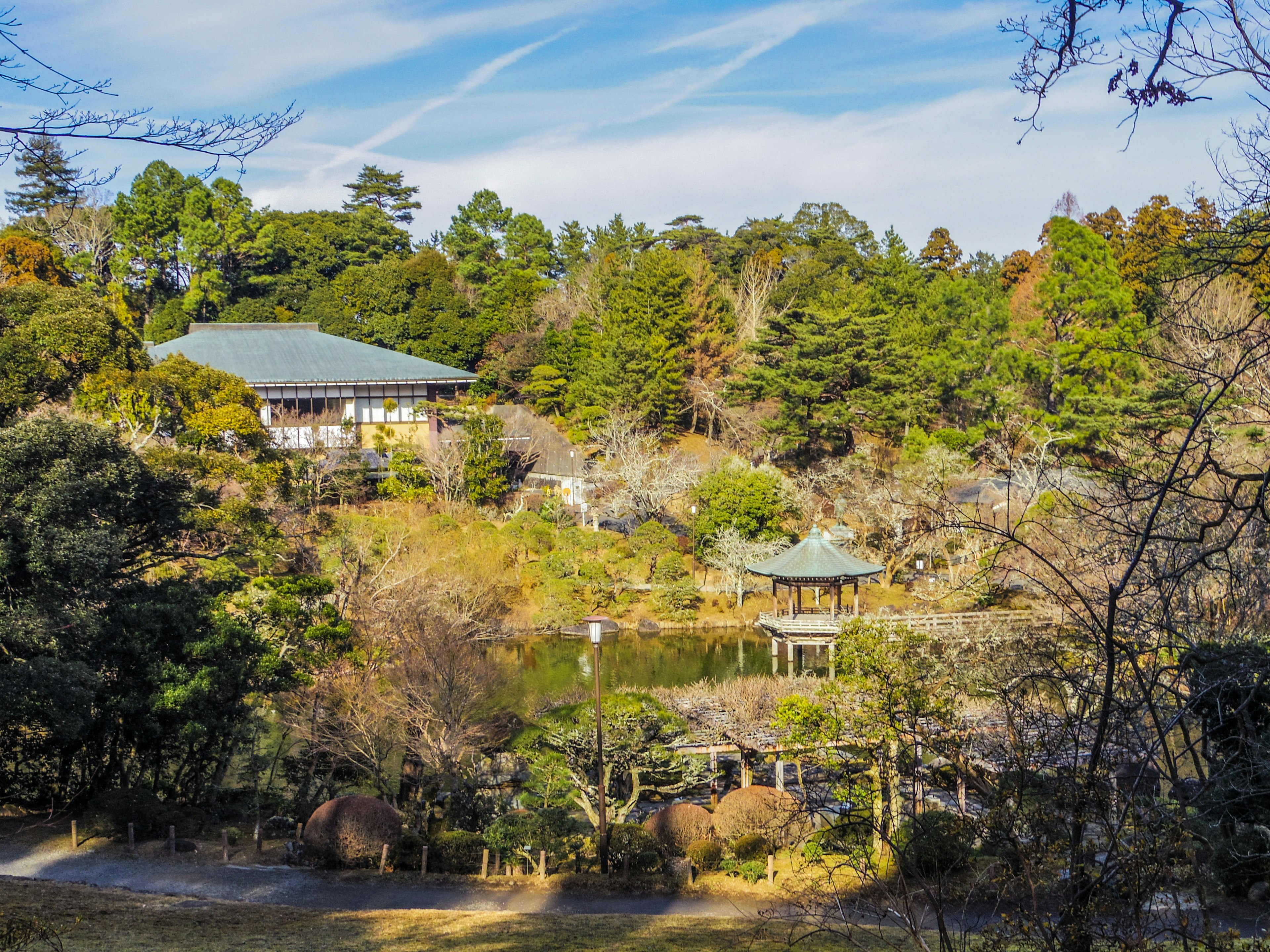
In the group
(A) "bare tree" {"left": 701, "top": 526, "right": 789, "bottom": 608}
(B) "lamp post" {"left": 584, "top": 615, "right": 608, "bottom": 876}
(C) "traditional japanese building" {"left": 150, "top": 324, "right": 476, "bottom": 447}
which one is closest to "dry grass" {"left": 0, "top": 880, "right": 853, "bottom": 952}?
(B) "lamp post" {"left": 584, "top": 615, "right": 608, "bottom": 876}

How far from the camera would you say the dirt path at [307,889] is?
10.6m

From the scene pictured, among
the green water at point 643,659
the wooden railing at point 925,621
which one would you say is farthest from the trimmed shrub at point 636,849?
the wooden railing at point 925,621

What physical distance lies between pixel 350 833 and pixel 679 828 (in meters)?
3.93

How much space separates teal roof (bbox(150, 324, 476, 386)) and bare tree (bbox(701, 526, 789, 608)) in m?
11.7

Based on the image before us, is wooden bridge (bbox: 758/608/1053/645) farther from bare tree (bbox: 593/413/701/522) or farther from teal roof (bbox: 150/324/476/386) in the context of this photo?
teal roof (bbox: 150/324/476/386)

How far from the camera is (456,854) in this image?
39.0 ft

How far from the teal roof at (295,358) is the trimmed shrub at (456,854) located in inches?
854

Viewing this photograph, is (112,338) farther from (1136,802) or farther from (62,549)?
(1136,802)

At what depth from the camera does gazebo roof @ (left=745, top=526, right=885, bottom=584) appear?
2122 cm

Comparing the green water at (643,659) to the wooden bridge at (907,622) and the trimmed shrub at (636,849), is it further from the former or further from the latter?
the trimmed shrub at (636,849)

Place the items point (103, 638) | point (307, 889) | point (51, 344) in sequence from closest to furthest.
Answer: point (307, 889) < point (103, 638) < point (51, 344)

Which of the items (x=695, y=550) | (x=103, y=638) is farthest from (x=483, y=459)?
(x=103, y=638)

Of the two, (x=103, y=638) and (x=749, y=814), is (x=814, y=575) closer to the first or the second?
(x=749, y=814)

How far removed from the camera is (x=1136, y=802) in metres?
3.93
